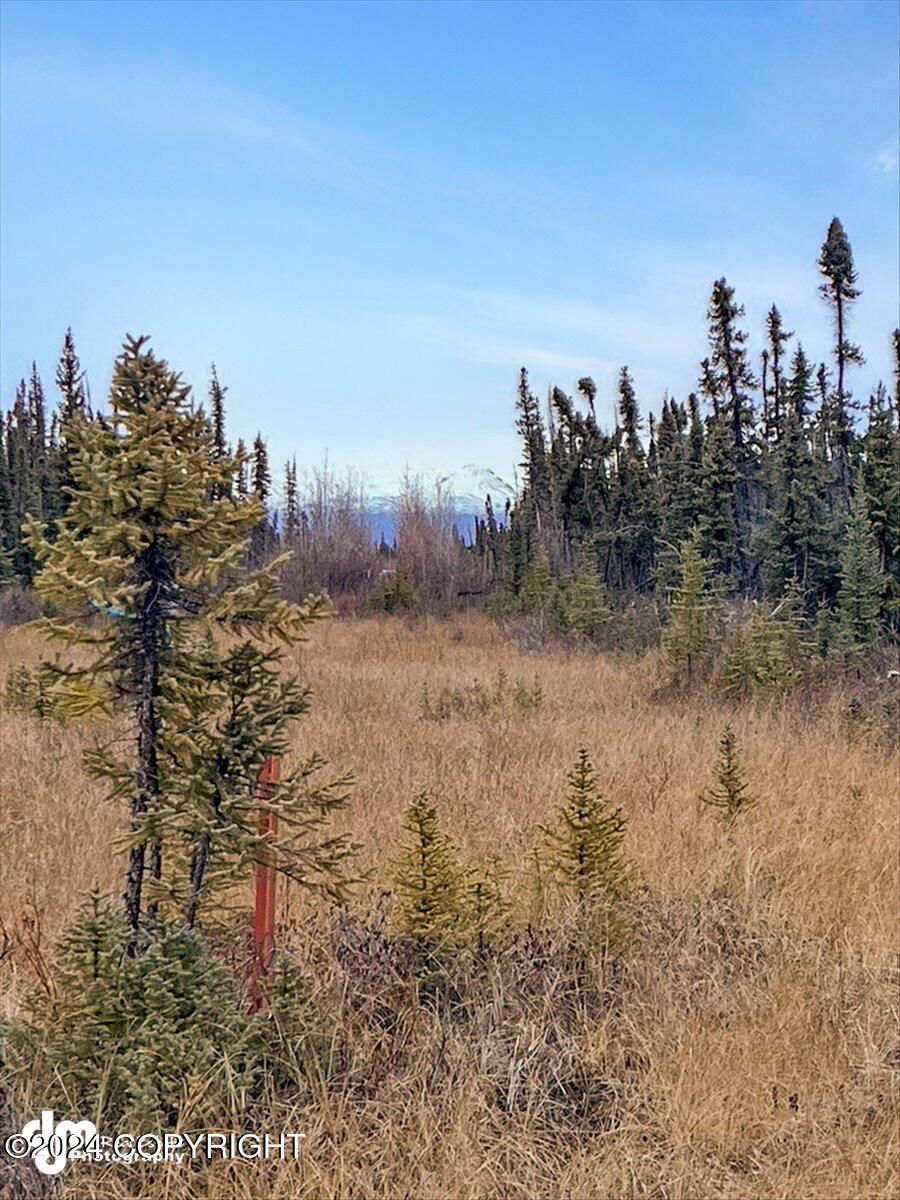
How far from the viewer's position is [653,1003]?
3250mm

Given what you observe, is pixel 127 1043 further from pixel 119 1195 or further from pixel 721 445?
pixel 721 445

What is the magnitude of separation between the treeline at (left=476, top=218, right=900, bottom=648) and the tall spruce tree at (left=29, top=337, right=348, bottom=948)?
13.6 m

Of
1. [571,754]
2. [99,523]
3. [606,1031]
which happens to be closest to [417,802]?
[606,1031]

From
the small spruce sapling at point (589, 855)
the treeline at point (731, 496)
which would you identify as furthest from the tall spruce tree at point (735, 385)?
the small spruce sapling at point (589, 855)

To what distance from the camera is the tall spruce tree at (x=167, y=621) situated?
239 centimetres

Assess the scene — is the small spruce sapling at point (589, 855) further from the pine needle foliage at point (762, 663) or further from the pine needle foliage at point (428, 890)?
the pine needle foliage at point (762, 663)

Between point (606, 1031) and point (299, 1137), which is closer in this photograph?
point (299, 1137)

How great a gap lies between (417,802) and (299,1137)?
122 centimetres

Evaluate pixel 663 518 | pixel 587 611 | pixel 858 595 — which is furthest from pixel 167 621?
pixel 663 518

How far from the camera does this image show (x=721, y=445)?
2228 centimetres

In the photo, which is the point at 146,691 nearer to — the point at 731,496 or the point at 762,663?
the point at 762,663

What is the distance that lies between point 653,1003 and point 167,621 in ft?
7.86

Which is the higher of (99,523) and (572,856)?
(99,523)

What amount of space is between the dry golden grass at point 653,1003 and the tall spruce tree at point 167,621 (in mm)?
877
